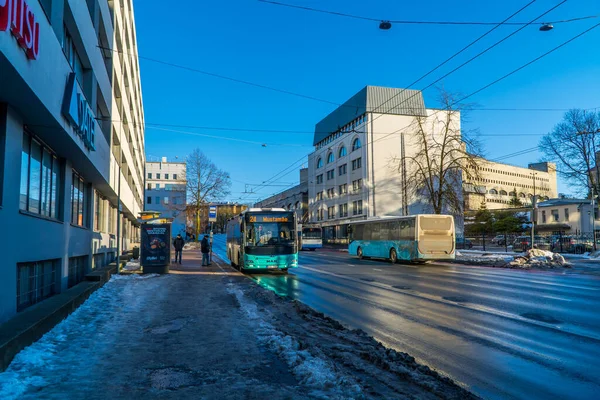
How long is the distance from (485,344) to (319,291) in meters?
7.51

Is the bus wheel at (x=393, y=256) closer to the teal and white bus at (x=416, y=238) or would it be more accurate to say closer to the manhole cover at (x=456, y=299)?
the teal and white bus at (x=416, y=238)

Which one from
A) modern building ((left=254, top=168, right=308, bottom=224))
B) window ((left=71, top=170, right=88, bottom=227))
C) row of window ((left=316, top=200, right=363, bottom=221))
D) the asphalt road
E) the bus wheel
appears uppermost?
modern building ((left=254, top=168, right=308, bottom=224))

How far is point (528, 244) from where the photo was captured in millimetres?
36469

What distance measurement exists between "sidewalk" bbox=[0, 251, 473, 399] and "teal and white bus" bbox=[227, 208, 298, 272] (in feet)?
34.9

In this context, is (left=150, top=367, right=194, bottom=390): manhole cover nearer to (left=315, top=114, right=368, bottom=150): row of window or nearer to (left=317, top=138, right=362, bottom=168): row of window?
(left=315, top=114, right=368, bottom=150): row of window

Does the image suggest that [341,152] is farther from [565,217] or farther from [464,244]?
[565,217]

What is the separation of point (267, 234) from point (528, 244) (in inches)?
983

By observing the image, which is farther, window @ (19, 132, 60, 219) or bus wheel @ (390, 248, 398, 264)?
bus wheel @ (390, 248, 398, 264)

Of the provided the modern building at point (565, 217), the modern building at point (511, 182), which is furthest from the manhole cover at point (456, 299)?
the modern building at point (511, 182)

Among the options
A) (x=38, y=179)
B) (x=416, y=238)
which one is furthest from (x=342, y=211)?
(x=38, y=179)

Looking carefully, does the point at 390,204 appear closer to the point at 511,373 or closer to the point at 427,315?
the point at 427,315

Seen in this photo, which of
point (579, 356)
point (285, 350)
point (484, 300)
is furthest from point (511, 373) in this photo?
point (484, 300)

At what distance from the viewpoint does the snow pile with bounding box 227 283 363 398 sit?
15.5 feet

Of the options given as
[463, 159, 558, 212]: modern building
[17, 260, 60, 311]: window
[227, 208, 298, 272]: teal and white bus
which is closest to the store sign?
A: [17, 260, 60, 311]: window
